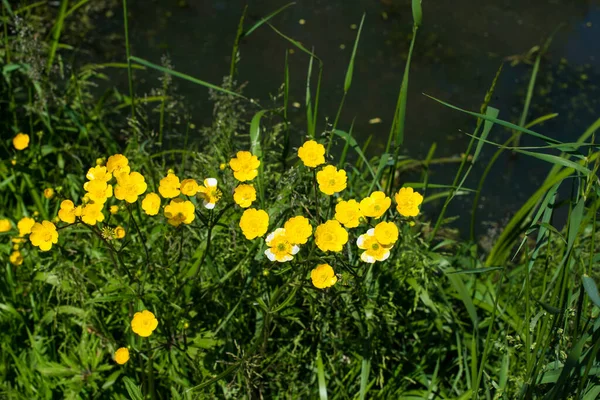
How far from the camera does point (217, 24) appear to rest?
13.2ft

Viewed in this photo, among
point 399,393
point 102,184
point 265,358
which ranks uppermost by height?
point 102,184

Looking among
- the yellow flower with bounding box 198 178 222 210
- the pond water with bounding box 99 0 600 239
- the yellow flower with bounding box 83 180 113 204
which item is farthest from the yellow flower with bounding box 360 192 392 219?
the pond water with bounding box 99 0 600 239

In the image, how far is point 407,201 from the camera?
5.55 feet

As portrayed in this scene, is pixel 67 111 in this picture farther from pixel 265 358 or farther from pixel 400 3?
pixel 400 3

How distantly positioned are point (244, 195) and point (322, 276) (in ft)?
0.97

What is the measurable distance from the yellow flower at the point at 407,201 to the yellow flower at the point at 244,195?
37cm

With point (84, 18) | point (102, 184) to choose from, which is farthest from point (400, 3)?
point (102, 184)

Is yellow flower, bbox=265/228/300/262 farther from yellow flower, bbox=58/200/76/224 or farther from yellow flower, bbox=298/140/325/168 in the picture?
yellow flower, bbox=58/200/76/224

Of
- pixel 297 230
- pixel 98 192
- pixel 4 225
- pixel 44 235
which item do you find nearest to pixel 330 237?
pixel 297 230

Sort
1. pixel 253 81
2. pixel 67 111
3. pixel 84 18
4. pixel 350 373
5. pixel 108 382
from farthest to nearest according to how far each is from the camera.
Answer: pixel 84 18 < pixel 253 81 < pixel 67 111 < pixel 350 373 < pixel 108 382

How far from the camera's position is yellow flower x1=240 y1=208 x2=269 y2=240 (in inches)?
64.8

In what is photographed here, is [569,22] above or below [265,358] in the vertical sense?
above

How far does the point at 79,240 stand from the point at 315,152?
3.47ft

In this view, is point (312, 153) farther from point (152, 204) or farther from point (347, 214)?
point (152, 204)
